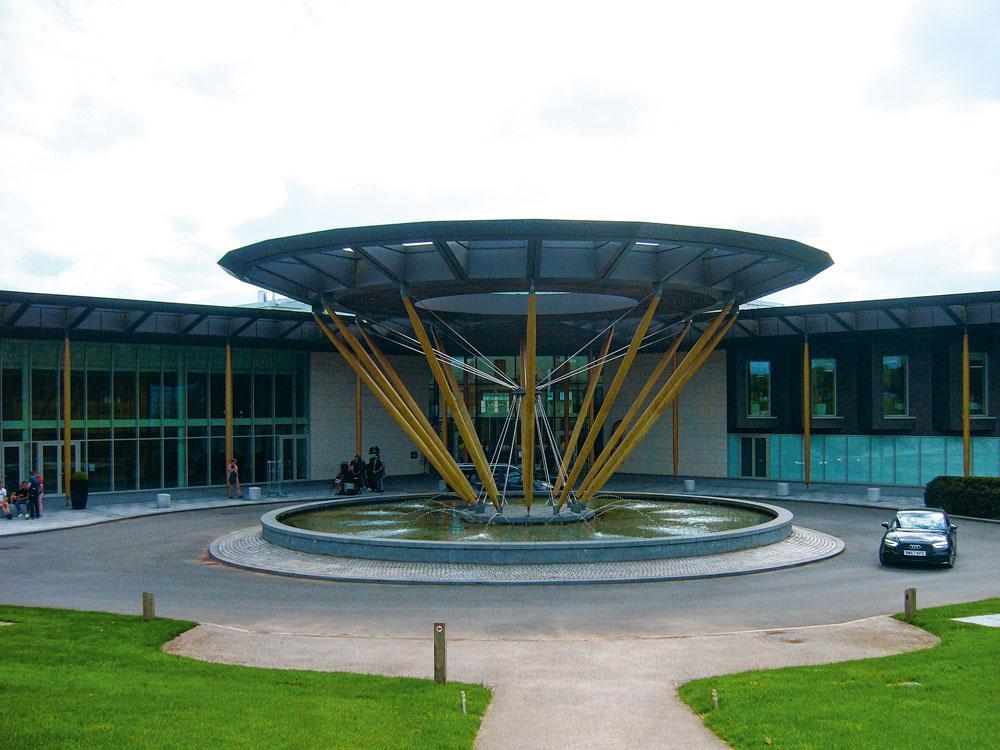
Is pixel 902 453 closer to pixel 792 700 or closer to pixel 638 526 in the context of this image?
pixel 638 526

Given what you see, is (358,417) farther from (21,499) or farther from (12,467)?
(21,499)

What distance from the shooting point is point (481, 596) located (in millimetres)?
20828

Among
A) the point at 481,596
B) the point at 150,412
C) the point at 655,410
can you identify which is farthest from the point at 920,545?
the point at 150,412

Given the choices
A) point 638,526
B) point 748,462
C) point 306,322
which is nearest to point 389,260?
point 638,526

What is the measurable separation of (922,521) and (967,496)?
11.0 metres

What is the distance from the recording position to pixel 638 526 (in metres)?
29.8

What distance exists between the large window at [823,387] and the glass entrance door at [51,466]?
36.7 meters

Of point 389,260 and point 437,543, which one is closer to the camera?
point 437,543

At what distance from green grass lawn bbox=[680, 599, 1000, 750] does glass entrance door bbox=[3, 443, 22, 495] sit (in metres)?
35.8

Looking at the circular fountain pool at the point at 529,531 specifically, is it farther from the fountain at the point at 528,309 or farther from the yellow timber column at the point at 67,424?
the yellow timber column at the point at 67,424

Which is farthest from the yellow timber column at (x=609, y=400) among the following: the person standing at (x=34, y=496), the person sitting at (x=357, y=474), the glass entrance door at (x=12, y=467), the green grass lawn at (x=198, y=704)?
the glass entrance door at (x=12, y=467)

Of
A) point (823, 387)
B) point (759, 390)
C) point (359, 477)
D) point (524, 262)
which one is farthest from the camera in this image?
point (759, 390)

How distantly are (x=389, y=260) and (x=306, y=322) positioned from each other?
63.7 ft

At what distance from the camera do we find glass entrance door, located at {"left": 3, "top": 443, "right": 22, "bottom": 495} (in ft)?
130
